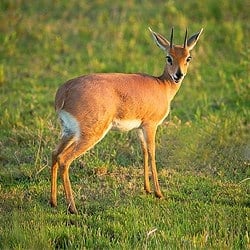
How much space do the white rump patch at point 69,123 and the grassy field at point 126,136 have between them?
712 millimetres

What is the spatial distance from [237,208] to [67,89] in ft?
6.41

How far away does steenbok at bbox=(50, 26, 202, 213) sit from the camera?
22.5ft

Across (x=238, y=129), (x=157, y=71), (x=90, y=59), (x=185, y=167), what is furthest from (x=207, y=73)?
(x=185, y=167)

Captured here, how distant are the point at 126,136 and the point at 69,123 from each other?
2347 mm

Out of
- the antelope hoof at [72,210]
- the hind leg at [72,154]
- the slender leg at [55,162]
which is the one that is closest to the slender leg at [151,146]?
the hind leg at [72,154]

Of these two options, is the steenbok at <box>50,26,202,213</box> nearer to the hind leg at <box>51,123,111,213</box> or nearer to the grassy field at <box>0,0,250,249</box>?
the hind leg at <box>51,123,111,213</box>

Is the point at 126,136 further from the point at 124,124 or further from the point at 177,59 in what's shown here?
the point at 124,124

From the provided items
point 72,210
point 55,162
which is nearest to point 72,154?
point 55,162

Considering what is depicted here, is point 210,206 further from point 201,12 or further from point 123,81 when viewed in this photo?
point 201,12

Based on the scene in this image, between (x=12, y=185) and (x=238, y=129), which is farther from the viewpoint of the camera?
(x=238, y=129)

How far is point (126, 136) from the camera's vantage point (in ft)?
30.2

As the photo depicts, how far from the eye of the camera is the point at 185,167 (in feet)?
27.2

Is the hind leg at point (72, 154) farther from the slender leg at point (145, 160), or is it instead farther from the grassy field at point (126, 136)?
the slender leg at point (145, 160)

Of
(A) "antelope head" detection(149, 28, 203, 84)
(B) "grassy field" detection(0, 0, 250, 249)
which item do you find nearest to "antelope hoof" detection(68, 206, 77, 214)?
(B) "grassy field" detection(0, 0, 250, 249)
